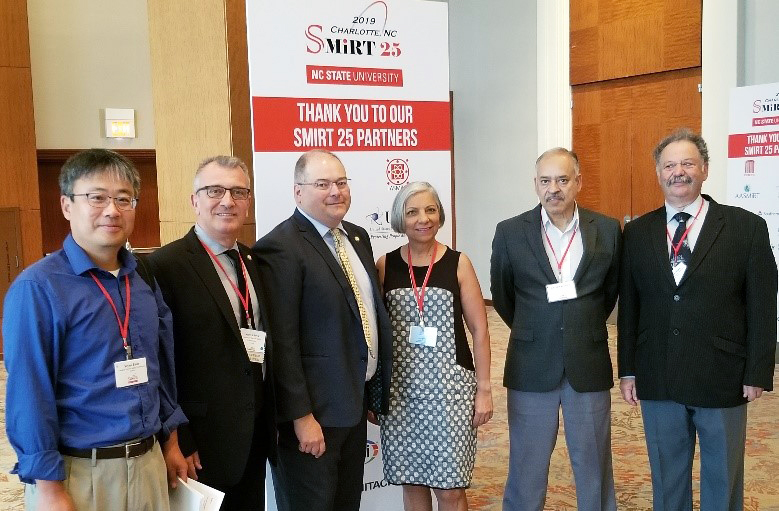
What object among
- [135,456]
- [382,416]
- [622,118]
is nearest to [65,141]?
[622,118]

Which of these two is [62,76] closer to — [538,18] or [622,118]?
[538,18]

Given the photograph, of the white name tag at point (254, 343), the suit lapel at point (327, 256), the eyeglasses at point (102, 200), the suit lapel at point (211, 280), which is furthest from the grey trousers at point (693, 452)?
the eyeglasses at point (102, 200)

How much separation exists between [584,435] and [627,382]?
0.29m

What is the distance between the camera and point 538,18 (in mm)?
8859

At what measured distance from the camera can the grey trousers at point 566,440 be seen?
297 cm

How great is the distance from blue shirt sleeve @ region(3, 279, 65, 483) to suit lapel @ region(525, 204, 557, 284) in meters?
1.79

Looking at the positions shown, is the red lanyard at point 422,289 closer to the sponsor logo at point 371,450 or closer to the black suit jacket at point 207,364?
the black suit jacket at point 207,364

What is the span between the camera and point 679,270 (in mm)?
2846

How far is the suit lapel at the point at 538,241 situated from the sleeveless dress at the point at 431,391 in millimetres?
326

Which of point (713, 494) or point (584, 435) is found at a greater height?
point (584, 435)

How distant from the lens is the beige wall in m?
8.42

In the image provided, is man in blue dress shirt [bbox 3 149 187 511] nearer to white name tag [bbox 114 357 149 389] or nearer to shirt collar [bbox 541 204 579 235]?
white name tag [bbox 114 357 149 389]

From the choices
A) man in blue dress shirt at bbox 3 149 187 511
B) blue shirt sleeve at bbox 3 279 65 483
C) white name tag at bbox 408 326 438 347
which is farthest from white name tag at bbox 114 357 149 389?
white name tag at bbox 408 326 438 347

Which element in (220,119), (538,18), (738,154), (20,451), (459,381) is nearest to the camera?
(20,451)
